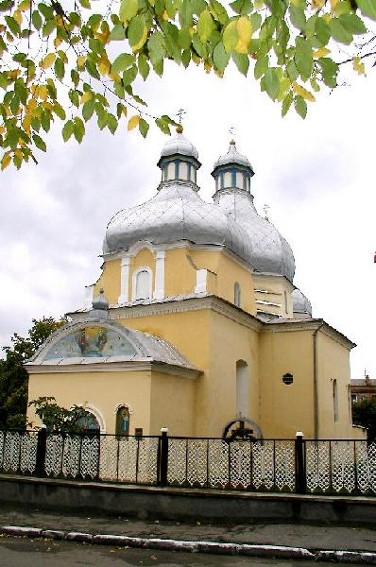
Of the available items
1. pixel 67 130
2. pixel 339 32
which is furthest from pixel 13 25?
pixel 339 32

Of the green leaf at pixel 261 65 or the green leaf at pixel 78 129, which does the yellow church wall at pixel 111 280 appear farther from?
the green leaf at pixel 261 65

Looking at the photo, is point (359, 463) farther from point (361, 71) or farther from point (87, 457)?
point (361, 71)

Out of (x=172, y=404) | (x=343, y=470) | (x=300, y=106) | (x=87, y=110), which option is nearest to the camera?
(x=300, y=106)

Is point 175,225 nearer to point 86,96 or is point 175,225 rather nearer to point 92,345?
point 92,345

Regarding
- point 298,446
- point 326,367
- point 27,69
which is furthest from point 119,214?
point 27,69

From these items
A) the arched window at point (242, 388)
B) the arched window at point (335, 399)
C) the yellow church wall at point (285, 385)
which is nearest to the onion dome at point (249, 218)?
the yellow church wall at point (285, 385)

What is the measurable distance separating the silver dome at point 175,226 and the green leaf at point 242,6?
14688mm

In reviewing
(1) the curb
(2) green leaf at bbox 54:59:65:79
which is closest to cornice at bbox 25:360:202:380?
(1) the curb

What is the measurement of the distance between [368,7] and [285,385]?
16.7m

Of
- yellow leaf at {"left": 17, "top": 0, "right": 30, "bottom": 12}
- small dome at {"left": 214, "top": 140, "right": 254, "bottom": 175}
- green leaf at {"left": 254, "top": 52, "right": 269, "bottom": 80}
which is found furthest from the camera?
small dome at {"left": 214, "top": 140, "right": 254, "bottom": 175}

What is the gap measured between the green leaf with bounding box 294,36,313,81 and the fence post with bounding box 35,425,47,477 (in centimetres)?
939

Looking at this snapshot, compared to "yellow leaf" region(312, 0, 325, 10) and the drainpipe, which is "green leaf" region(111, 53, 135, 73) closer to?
"yellow leaf" region(312, 0, 325, 10)

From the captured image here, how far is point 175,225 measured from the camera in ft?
57.3

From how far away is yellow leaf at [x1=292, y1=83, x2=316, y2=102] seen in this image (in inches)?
127
